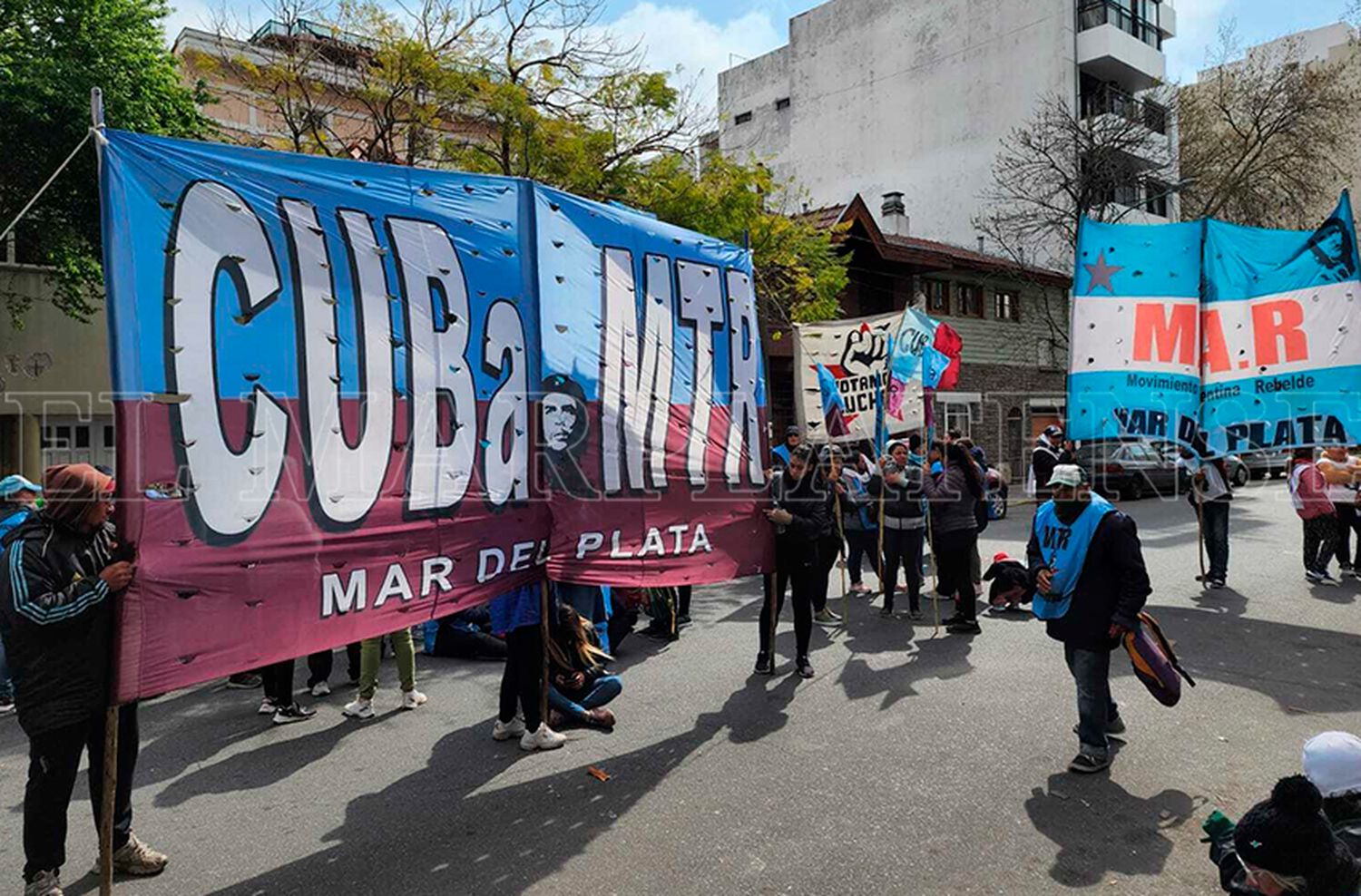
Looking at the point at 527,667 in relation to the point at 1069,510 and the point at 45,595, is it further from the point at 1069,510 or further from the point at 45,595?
the point at 1069,510

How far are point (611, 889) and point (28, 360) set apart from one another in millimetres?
17681

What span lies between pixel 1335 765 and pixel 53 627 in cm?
461

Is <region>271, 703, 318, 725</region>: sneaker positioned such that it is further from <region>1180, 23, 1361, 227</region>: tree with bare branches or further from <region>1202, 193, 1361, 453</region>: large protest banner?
<region>1180, 23, 1361, 227</region>: tree with bare branches

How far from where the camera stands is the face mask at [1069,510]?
5082 millimetres

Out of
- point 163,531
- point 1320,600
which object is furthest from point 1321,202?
point 163,531

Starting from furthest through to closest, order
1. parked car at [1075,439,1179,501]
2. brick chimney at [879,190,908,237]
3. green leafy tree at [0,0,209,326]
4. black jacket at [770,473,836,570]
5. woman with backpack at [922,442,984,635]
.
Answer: brick chimney at [879,190,908,237]
parked car at [1075,439,1179,501]
green leafy tree at [0,0,209,326]
woman with backpack at [922,442,984,635]
black jacket at [770,473,836,570]

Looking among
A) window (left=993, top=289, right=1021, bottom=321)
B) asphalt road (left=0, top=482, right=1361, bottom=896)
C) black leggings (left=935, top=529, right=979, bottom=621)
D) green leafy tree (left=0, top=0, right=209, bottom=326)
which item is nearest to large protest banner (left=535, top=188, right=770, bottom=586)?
asphalt road (left=0, top=482, right=1361, bottom=896)

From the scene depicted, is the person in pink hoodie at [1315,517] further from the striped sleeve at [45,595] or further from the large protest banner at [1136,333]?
the striped sleeve at [45,595]

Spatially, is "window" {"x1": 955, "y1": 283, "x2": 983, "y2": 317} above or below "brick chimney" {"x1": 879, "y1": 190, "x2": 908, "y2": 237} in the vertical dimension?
below

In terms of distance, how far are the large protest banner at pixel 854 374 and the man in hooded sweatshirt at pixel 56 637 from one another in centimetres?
753

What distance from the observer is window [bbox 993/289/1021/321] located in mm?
28078

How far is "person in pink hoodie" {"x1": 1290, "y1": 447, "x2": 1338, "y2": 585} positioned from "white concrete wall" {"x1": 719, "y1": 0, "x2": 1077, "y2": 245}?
20968mm

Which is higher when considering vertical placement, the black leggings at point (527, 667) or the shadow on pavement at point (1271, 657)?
the black leggings at point (527, 667)

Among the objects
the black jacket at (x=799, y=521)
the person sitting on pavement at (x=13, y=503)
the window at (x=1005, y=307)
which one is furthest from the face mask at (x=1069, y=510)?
the window at (x=1005, y=307)
